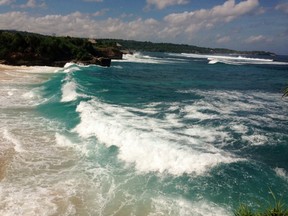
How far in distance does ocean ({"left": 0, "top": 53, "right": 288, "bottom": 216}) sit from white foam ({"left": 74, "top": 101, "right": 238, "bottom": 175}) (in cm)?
5

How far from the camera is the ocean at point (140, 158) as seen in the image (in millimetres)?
13236

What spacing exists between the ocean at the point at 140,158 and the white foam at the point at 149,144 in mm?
Answer: 53

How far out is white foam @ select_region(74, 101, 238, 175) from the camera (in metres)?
16.6

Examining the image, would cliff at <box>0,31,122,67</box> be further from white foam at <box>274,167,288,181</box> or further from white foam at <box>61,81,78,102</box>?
white foam at <box>274,167,288,181</box>

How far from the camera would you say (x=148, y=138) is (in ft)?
66.2

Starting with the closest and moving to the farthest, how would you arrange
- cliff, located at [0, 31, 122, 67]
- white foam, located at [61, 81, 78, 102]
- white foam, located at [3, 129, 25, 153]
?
1. white foam, located at [3, 129, 25, 153]
2. white foam, located at [61, 81, 78, 102]
3. cliff, located at [0, 31, 122, 67]

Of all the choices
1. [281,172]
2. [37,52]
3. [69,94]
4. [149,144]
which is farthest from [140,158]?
[37,52]

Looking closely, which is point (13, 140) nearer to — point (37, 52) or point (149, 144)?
point (149, 144)

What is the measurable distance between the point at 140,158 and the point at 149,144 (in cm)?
155

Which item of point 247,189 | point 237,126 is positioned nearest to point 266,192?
point 247,189

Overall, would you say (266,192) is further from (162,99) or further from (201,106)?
(162,99)

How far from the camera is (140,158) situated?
17.8m

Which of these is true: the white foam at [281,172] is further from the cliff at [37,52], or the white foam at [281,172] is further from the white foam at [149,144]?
the cliff at [37,52]

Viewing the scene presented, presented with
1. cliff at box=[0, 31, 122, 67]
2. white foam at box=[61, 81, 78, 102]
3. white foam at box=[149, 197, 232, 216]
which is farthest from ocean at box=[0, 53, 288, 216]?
cliff at box=[0, 31, 122, 67]
